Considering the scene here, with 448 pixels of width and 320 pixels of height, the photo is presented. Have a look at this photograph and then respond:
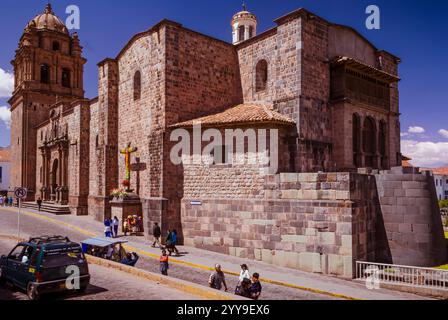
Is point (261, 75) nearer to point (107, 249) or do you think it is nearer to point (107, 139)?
point (107, 139)

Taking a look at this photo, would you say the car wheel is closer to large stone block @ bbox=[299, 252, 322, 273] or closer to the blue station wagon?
the blue station wagon

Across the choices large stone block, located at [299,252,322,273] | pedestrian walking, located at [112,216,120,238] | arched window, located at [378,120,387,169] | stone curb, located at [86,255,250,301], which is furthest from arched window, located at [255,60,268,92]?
stone curb, located at [86,255,250,301]

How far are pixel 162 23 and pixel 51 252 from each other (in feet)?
48.8

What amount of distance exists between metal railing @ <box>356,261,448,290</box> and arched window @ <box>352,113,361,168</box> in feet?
27.5

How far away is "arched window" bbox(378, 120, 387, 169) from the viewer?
2319 cm

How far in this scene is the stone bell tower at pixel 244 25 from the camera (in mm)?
34750

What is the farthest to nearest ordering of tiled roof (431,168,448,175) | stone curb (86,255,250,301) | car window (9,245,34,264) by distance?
tiled roof (431,168,448,175)
car window (9,245,34,264)
stone curb (86,255,250,301)

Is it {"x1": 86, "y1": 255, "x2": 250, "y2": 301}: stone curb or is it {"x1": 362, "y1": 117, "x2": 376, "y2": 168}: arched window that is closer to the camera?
{"x1": 86, "y1": 255, "x2": 250, "y2": 301}: stone curb

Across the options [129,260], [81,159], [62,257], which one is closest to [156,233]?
[129,260]

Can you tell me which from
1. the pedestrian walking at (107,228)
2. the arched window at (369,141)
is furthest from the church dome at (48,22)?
the arched window at (369,141)

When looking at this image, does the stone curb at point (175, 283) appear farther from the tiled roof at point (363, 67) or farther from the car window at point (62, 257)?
the tiled roof at point (363, 67)

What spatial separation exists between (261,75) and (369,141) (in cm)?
783
